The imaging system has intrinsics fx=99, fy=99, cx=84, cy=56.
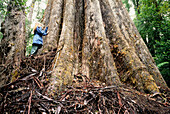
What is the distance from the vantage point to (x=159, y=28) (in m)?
6.00

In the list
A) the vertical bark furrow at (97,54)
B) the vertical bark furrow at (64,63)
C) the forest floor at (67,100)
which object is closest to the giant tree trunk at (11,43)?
the forest floor at (67,100)

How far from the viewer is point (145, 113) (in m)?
1.05

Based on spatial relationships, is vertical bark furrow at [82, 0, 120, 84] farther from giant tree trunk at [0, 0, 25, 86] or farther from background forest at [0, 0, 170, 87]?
background forest at [0, 0, 170, 87]

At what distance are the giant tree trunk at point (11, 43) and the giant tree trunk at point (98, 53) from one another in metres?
0.46

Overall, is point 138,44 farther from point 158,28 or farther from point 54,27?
point 158,28

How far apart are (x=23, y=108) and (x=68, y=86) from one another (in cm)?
56

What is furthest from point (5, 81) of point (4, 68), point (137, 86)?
point (137, 86)

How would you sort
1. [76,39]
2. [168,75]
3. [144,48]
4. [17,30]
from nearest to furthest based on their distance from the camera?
1. [17,30]
2. [76,39]
3. [144,48]
4. [168,75]

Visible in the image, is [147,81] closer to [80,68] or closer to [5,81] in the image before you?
[80,68]

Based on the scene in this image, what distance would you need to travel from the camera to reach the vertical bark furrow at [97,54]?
5.22ft

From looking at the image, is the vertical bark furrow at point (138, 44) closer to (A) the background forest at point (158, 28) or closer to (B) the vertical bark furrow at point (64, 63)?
(B) the vertical bark furrow at point (64, 63)

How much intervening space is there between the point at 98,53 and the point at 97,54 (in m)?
0.03

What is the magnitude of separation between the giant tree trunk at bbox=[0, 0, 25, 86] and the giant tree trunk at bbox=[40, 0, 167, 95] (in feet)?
1.52

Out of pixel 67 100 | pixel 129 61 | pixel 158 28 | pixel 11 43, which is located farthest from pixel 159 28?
pixel 11 43
